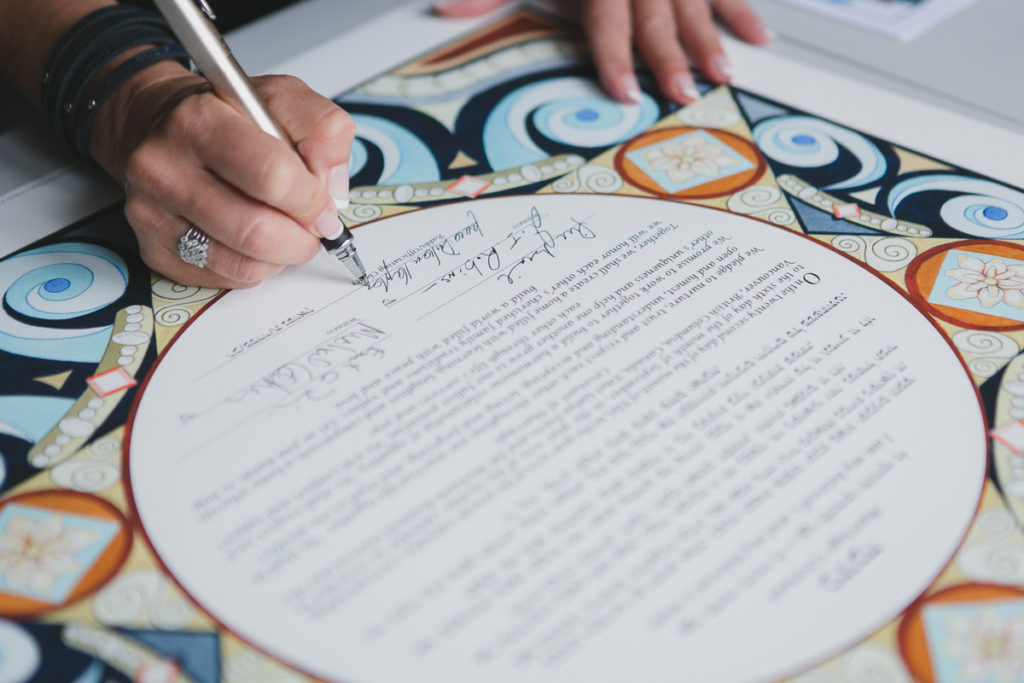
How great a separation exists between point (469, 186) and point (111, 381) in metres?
0.31

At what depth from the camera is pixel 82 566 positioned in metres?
0.48

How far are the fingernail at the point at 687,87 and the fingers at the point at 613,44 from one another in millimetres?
39

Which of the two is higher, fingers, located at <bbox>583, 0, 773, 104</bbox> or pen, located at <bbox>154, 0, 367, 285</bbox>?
pen, located at <bbox>154, 0, 367, 285</bbox>

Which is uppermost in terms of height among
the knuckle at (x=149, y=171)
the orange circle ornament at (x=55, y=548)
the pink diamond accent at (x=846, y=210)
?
the knuckle at (x=149, y=171)

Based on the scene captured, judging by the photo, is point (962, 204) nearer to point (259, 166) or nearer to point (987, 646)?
point (987, 646)

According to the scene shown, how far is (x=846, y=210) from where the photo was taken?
2.27 ft

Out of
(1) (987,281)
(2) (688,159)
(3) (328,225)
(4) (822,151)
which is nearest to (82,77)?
(3) (328,225)

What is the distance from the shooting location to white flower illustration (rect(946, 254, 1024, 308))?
2.03ft

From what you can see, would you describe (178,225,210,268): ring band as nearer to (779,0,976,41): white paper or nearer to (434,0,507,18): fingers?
(434,0,507,18): fingers

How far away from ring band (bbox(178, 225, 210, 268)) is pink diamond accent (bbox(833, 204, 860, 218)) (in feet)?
1.51

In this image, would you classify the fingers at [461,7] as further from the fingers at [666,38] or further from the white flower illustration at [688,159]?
the white flower illustration at [688,159]

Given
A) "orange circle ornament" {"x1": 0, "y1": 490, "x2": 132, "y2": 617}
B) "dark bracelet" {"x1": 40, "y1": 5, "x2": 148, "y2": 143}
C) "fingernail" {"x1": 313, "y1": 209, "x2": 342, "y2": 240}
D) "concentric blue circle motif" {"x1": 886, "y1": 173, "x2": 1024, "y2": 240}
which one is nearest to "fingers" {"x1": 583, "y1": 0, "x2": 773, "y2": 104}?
"concentric blue circle motif" {"x1": 886, "y1": 173, "x2": 1024, "y2": 240}

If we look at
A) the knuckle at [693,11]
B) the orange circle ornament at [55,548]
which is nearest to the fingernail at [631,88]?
the knuckle at [693,11]

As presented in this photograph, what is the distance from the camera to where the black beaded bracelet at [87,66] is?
729 millimetres
